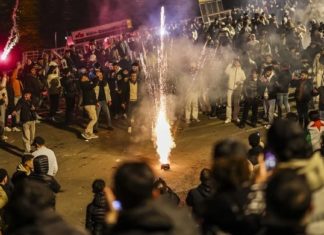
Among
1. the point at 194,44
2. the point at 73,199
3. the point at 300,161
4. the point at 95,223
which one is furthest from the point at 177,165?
the point at 300,161

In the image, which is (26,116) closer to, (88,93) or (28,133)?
(28,133)

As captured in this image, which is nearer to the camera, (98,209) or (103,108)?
(98,209)

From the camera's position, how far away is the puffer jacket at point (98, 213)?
24.2ft

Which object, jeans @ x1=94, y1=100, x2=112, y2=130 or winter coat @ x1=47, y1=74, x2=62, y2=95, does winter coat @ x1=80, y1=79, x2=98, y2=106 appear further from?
winter coat @ x1=47, y1=74, x2=62, y2=95

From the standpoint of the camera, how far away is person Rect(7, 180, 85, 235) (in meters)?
3.75

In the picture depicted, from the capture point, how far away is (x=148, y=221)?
11.3ft

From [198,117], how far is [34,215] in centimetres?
1331

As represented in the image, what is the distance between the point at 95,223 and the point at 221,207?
3.99 m

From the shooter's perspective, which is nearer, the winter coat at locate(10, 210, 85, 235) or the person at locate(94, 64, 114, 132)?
the winter coat at locate(10, 210, 85, 235)

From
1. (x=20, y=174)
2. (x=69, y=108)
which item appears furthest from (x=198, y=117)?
(x=20, y=174)

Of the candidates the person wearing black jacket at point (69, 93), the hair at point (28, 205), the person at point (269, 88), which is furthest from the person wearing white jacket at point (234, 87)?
the hair at point (28, 205)

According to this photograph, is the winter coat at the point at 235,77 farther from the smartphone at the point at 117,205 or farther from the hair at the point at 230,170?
the smartphone at the point at 117,205

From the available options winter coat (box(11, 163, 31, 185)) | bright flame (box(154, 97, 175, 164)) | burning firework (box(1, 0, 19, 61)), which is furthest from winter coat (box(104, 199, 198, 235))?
burning firework (box(1, 0, 19, 61))

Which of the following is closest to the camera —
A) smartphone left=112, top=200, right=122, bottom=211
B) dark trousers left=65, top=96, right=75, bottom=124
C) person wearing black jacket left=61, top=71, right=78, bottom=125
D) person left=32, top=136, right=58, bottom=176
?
smartphone left=112, top=200, right=122, bottom=211
